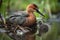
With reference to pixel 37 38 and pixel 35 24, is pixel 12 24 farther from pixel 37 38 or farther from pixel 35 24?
pixel 37 38

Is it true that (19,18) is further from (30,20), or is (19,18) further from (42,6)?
Answer: (42,6)

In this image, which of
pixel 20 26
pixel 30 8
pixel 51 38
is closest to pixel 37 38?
pixel 51 38

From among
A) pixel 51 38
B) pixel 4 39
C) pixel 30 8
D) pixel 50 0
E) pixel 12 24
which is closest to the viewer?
pixel 4 39

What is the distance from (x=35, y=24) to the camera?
223 inches

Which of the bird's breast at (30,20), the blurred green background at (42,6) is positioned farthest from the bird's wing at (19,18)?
the blurred green background at (42,6)

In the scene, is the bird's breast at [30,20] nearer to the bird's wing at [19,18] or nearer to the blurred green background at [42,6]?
the bird's wing at [19,18]

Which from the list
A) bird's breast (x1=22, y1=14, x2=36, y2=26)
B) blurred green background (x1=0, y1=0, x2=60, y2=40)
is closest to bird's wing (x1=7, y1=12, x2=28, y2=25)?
bird's breast (x1=22, y1=14, x2=36, y2=26)

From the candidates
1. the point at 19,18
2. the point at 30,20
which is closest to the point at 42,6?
the point at 30,20

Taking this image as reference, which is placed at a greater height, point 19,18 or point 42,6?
point 19,18

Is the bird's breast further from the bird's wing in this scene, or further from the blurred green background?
the blurred green background

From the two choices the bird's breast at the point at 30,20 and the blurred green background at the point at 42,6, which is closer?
the bird's breast at the point at 30,20

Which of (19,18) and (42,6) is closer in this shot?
(19,18)

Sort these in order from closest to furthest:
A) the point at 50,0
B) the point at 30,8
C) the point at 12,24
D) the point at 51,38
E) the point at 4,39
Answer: the point at 4,39 < the point at 51,38 < the point at 12,24 < the point at 30,8 < the point at 50,0

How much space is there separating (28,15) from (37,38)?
4.02 ft
